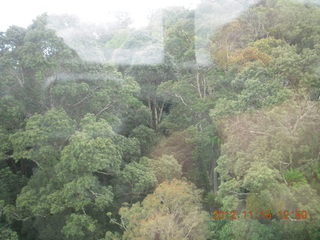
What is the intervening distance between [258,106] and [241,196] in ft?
6.99

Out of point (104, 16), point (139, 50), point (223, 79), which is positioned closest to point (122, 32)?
point (104, 16)

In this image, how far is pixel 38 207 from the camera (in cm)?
777

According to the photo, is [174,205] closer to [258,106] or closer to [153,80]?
[258,106]

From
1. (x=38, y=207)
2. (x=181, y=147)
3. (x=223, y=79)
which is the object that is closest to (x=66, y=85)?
(x=38, y=207)

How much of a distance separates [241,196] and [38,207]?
176 inches

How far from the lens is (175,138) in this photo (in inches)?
430

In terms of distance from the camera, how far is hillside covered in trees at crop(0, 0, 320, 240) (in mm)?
6797

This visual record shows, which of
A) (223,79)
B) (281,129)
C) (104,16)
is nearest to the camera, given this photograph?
(281,129)

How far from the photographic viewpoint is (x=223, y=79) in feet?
34.6

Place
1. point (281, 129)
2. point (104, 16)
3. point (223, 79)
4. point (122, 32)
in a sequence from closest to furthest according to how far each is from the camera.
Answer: point (281, 129), point (223, 79), point (122, 32), point (104, 16)

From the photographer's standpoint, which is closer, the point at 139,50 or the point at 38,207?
the point at 38,207

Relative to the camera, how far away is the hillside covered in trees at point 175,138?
680cm

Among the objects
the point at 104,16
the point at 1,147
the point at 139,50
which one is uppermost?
the point at 104,16

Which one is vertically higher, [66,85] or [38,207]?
[66,85]
